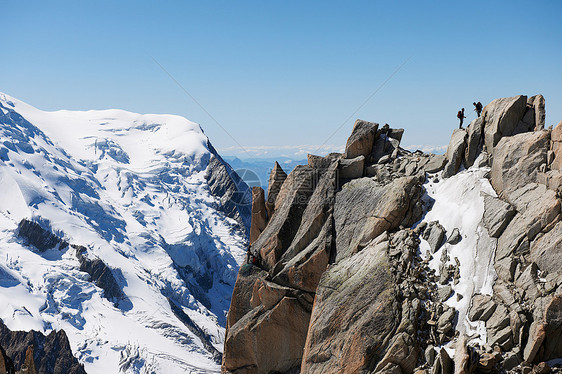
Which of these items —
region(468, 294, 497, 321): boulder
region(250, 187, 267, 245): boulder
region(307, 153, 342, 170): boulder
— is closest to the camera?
region(468, 294, 497, 321): boulder

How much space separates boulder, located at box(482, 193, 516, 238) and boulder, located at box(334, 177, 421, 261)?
678cm

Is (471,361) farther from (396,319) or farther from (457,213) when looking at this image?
(457,213)

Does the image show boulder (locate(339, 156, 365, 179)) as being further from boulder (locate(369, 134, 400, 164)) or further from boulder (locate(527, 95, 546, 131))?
boulder (locate(527, 95, 546, 131))

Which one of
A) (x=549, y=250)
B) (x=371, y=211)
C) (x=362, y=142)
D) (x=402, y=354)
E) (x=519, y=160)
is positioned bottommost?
(x=402, y=354)

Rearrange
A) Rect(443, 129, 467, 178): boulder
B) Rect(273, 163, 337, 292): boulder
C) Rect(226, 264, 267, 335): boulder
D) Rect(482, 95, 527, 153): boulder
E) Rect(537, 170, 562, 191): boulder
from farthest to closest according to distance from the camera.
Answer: Rect(226, 264, 267, 335): boulder, Rect(443, 129, 467, 178): boulder, Rect(273, 163, 337, 292): boulder, Rect(482, 95, 527, 153): boulder, Rect(537, 170, 562, 191): boulder

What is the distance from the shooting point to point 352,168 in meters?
56.0

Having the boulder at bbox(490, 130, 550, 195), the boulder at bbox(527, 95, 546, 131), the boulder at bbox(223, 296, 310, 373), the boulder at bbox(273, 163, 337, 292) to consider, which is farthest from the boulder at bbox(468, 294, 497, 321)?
the boulder at bbox(527, 95, 546, 131)

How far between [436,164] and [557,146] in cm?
1290

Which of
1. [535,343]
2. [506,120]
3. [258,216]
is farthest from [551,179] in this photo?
[258,216]

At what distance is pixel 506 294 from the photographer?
3616 centimetres

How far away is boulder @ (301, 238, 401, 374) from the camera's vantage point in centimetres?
3909

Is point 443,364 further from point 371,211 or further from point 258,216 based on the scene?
point 258,216

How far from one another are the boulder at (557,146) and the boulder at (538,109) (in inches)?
164

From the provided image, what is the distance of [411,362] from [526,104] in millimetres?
26647
